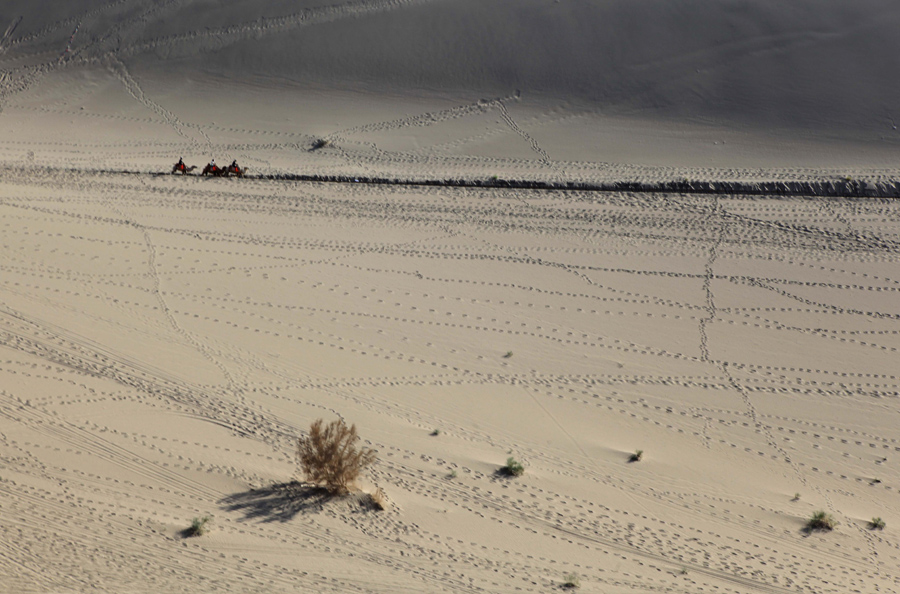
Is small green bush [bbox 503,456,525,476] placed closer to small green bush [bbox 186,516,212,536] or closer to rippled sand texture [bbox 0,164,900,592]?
rippled sand texture [bbox 0,164,900,592]

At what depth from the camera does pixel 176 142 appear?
1661 cm

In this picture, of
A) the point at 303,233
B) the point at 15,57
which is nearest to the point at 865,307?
the point at 303,233

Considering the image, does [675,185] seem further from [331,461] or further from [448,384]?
[331,461]

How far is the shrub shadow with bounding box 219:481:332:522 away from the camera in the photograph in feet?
21.5

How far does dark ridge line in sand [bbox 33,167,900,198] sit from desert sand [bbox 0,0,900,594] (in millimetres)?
267

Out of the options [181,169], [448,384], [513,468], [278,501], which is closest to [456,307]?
[448,384]

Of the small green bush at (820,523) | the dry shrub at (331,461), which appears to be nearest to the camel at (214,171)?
the dry shrub at (331,461)

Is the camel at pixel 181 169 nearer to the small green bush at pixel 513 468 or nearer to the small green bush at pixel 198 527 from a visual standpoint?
the small green bush at pixel 198 527

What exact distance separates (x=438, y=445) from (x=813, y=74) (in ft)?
53.1

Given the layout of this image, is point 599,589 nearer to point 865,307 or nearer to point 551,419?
point 551,419

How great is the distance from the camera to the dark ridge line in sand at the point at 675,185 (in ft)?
46.3

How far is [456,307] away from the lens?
10.3 meters

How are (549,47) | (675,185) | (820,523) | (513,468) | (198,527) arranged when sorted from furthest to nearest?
1. (549,47)
2. (675,185)
3. (513,468)
4. (820,523)
5. (198,527)

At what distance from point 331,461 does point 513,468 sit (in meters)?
1.77
